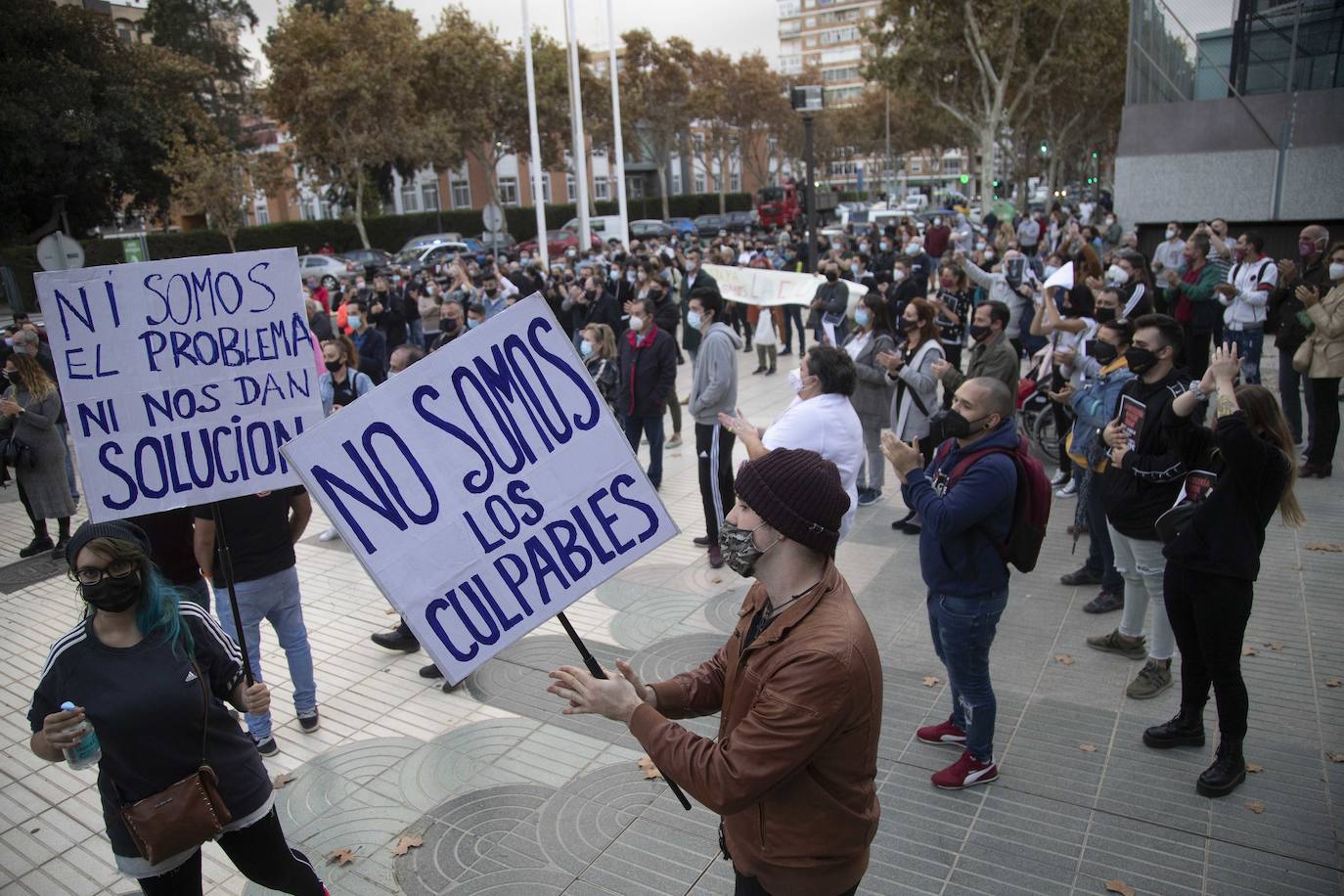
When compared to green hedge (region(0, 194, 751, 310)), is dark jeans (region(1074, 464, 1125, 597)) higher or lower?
lower

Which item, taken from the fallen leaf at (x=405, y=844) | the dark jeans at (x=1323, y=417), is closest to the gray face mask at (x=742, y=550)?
the fallen leaf at (x=405, y=844)

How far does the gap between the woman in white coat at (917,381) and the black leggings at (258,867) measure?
211 inches

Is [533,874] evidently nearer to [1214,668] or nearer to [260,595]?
[260,595]

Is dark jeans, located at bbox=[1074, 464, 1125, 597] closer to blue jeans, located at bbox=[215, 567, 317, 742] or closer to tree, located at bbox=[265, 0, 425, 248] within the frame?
blue jeans, located at bbox=[215, 567, 317, 742]

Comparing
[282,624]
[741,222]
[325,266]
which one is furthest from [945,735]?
[741,222]

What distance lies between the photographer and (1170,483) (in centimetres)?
483

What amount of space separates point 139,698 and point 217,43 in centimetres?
5296

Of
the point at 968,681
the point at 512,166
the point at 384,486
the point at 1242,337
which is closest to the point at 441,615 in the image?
the point at 384,486

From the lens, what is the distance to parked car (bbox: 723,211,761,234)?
A: 1951 inches

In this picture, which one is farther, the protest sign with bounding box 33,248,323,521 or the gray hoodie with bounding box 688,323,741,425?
the gray hoodie with bounding box 688,323,741,425

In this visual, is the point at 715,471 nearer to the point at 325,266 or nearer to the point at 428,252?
the point at 325,266

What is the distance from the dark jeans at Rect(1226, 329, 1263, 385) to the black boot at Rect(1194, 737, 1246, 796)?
692cm

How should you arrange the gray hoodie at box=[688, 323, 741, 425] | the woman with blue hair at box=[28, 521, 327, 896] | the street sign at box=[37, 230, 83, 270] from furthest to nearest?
1. the street sign at box=[37, 230, 83, 270]
2. the gray hoodie at box=[688, 323, 741, 425]
3. the woman with blue hair at box=[28, 521, 327, 896]

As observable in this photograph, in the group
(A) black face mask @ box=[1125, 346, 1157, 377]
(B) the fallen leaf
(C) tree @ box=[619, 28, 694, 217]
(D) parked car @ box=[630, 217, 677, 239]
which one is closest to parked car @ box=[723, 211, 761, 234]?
(D) parked car @ box=[630, 217, 677, 239]
